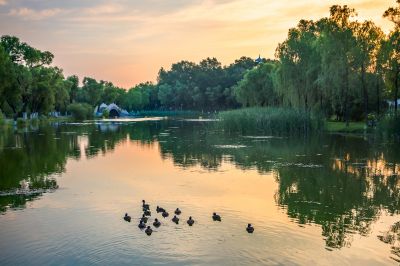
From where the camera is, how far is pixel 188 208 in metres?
18.7

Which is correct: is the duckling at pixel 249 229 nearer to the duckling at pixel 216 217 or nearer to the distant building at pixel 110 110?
the duckling at pixel 216 217

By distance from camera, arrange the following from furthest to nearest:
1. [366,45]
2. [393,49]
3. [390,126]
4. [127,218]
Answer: [366,45]
[393,49]
[390,126]
[127,218]

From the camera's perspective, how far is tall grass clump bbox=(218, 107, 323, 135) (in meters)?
53.6

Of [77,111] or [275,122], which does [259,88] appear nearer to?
[275,122]

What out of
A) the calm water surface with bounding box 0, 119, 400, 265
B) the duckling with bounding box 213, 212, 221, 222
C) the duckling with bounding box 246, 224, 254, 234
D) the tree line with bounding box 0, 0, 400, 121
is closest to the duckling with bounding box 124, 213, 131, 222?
the calm water surface with bounding box 0, 119, 400, 265

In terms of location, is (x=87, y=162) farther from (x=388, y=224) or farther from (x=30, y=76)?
→ (x=30, y=76)

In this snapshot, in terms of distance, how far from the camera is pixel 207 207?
18844 mm

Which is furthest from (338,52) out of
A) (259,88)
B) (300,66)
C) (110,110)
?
(110,110)

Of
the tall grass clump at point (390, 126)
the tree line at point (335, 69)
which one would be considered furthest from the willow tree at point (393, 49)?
the tall grass clump at point (390, 126)

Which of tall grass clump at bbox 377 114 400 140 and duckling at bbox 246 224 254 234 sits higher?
tall grass clump at bbox 377 114 400 140

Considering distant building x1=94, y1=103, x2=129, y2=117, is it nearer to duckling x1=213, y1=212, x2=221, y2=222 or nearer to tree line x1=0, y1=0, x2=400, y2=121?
tree line x1=0, y1=0, x2=400, y2=121

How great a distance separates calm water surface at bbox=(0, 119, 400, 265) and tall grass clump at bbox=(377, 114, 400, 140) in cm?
1127

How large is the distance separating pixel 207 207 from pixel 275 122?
37082 mm

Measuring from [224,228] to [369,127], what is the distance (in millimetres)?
44136
